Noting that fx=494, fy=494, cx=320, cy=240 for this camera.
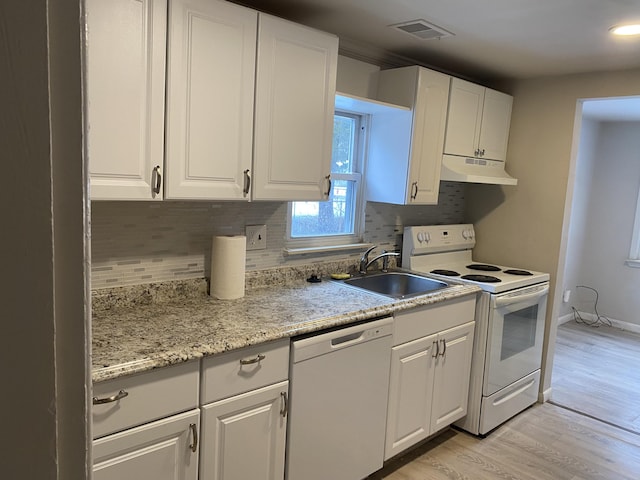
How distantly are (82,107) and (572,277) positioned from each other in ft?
19.6

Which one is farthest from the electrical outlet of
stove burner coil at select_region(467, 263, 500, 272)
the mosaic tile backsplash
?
stove burner coil at select_region(467, 263, 500, 272)

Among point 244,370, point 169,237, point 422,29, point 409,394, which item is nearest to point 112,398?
point 244,370

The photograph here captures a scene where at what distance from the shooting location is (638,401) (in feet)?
11.9

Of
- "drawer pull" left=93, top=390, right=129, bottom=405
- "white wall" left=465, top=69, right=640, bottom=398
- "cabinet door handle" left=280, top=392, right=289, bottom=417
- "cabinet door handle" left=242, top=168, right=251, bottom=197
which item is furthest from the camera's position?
"white wall" left=465, top=69, right=640, bottom=398

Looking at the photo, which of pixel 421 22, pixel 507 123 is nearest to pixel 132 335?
pixel 421 22

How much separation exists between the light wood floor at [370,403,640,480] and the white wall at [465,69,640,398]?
1.54 ft

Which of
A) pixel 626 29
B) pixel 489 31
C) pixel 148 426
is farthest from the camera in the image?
pixel 489 31

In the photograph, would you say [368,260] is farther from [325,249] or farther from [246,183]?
[246,183]

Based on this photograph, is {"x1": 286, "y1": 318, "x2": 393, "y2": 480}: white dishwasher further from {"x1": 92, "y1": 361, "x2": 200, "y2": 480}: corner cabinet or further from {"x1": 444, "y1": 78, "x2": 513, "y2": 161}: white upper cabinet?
{"x1": 444, "y1": 78, "x2": 513, "y2": 161}: white upper cabinet

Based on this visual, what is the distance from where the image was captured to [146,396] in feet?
5.01

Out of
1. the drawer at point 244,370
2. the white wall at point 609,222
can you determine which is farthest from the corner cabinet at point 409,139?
the white wall at point 609,222

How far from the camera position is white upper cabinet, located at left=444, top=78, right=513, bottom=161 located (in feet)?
10.1

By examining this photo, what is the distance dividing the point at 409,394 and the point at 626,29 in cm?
205

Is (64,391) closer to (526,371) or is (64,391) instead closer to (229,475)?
(229,475)
